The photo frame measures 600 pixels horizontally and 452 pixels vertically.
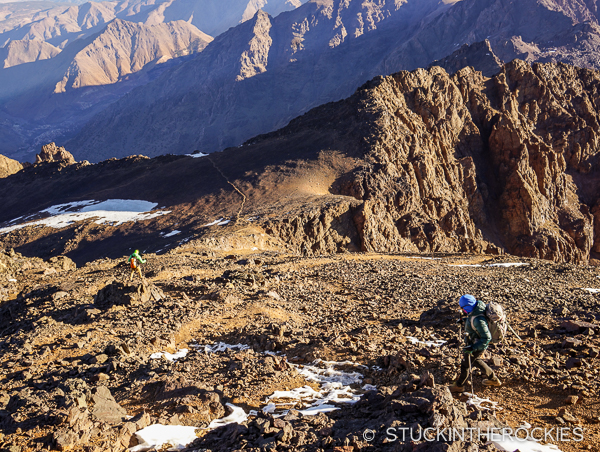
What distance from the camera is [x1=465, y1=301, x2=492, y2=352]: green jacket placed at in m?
7.53

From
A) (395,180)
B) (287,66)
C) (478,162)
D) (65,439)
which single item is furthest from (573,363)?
(287,66)

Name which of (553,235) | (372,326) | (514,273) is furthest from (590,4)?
(372,326)

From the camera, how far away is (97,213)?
38844 mm

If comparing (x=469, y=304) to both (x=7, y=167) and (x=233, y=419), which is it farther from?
(x=7, y=167)

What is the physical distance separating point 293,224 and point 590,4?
162 metres

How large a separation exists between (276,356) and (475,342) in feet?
12.3

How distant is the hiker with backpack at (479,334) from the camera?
24.7ft

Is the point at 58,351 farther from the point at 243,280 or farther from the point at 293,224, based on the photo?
the point at 293,224

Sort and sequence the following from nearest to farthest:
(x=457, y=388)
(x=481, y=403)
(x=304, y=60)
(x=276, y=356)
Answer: (x=481, y=403) → (x=457, y=388) → (x=276, y=356) → (x=304, y=60)

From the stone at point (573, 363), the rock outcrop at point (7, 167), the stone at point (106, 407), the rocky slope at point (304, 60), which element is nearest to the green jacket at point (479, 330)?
the stone at point (573, 363)

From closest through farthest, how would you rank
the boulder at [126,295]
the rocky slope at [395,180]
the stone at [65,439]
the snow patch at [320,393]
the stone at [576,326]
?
the stone at [65,439], the snow patch at [320,393], the stone at [576,326], the boulder at [126,295], the rocky slope at [395,180]

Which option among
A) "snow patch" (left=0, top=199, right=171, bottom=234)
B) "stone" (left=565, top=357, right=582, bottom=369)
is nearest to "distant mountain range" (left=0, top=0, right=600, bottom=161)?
"snow patch" (left=0, top=199, right=171, bottom=234)

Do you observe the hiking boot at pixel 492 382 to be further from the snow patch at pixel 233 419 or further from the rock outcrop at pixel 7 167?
the rock outcrop at pixel 7 167

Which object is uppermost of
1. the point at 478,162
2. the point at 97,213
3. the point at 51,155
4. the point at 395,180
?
the point at 51,155
